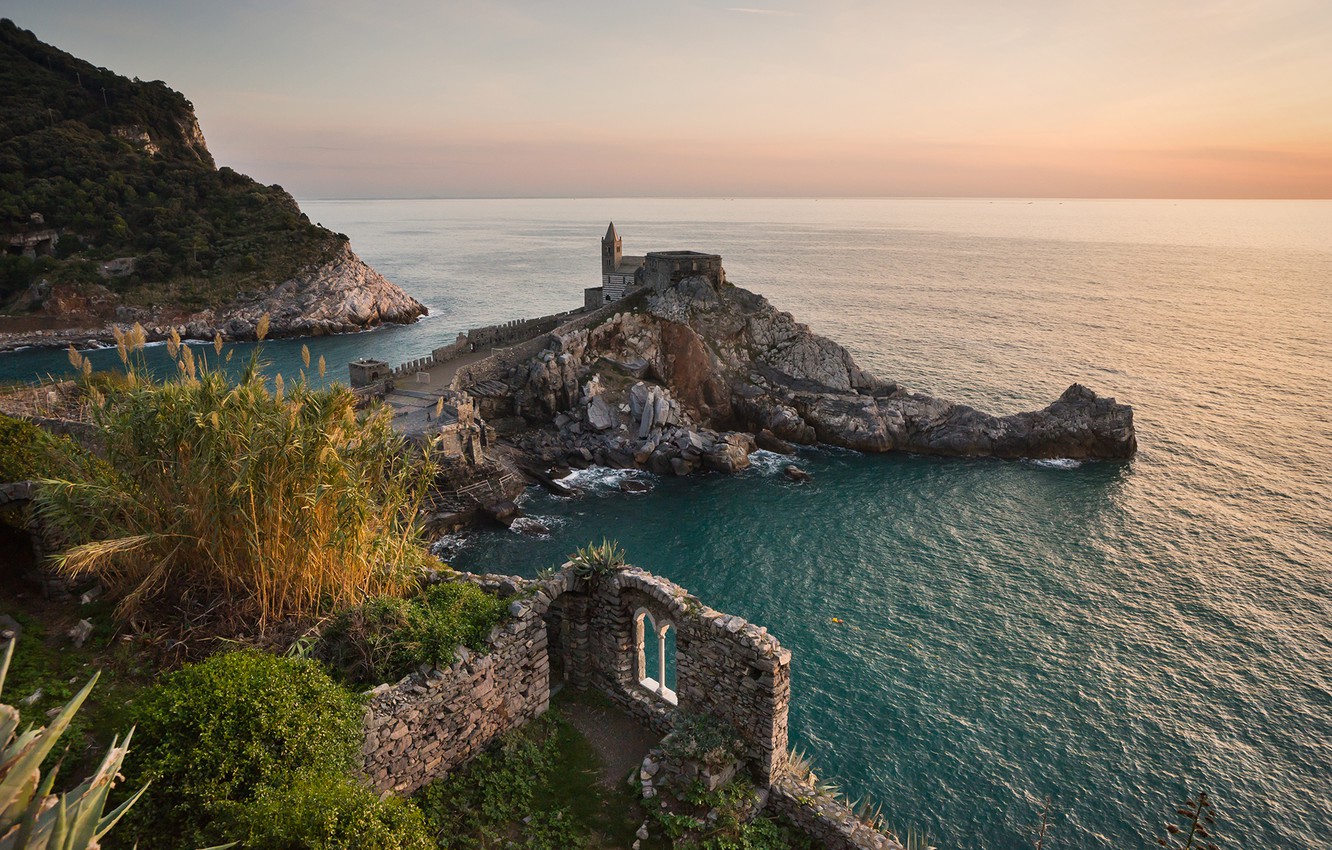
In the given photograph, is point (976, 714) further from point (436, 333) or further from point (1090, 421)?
point (436, 333)

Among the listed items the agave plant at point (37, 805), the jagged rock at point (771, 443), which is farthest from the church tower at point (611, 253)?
the agave plant at point (37, 805)

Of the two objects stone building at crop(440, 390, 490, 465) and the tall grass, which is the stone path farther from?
stone building at crop(440, 390, 490, 465)

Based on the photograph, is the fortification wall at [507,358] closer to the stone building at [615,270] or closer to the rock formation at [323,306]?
the stone building at [615,270]

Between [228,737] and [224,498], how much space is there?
4.22 metres

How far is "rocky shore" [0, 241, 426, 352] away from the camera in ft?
201

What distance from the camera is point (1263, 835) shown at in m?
17.0

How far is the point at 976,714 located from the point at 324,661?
1855 centimetres

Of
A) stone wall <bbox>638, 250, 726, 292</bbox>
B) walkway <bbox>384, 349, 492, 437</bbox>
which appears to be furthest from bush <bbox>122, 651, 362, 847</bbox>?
stone wall <bbox>638, 250, 726, 292</bbox>

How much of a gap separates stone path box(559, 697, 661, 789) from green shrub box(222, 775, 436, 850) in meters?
4.65

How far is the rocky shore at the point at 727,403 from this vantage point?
4069cm

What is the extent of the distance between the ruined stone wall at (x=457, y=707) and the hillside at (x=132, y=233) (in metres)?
67.6

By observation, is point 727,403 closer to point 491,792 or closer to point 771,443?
point 771,443

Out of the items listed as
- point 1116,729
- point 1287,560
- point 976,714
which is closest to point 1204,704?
point 1116,729

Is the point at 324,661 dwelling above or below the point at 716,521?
above
